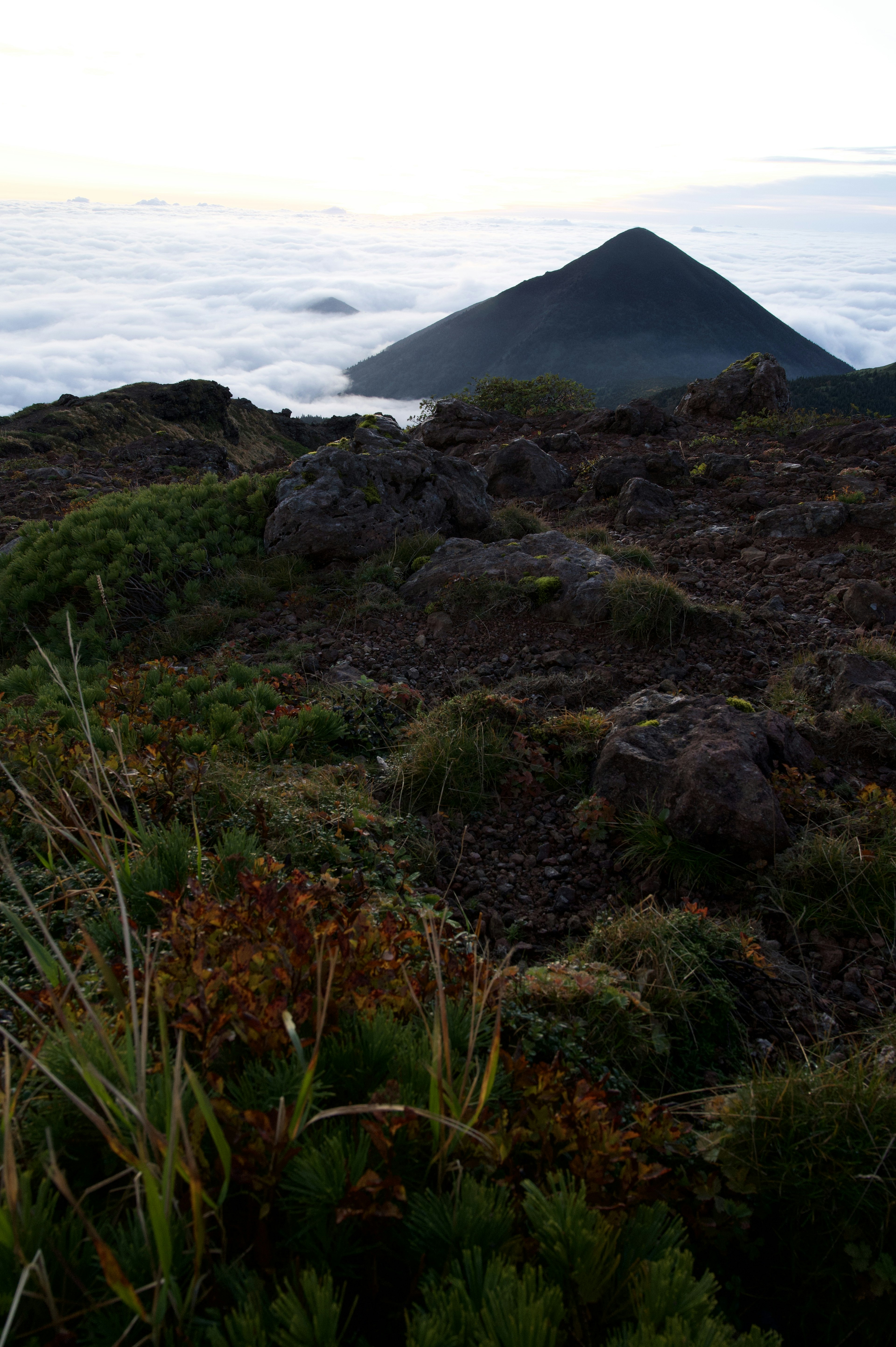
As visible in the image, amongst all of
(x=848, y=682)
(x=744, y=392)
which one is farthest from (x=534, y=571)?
(x=744, y=392)

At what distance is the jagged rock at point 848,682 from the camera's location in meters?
4.89

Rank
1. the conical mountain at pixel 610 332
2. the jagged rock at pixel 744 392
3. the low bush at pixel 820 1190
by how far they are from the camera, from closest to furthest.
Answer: the low bush at pixel 820 1190, the jagged rock at pixel 744 392, the conical mountain at pixel 610 332

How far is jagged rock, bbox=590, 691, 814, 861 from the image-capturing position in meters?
3.64

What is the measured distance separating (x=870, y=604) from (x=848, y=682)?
220cm

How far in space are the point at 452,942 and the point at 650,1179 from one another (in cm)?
114

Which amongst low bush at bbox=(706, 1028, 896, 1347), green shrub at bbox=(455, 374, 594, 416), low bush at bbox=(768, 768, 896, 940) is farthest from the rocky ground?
green shrub at bbox=(455, 374, 594, 416)

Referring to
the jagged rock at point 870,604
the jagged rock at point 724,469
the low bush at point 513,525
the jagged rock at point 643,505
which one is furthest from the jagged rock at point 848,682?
the jagged rock at point 724,469

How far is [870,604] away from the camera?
672 centimetres

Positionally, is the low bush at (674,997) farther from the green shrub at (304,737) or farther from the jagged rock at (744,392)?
the jagged rock at (744,392)

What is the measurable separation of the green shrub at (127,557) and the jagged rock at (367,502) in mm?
531

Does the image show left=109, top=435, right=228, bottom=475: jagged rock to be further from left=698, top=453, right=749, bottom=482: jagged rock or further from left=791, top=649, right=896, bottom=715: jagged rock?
left=791, top=649, right=896, bottom=715: jagged rock

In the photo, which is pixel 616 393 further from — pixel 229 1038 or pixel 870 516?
pixel 229 1038

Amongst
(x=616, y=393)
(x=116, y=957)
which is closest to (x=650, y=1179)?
(x=116, y=957)

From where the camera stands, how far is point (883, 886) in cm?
338
